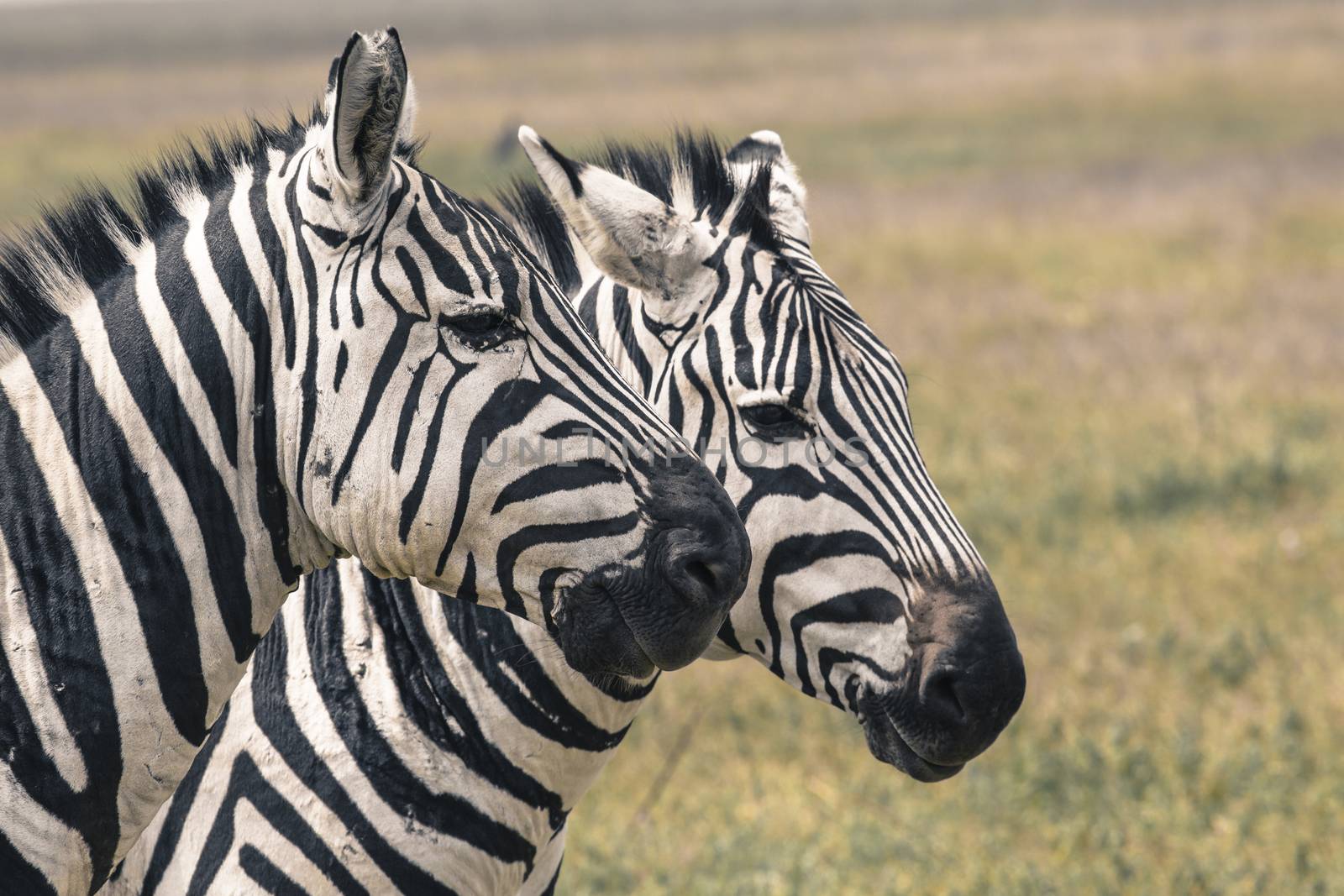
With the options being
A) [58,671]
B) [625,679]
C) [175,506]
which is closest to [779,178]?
[625,679]

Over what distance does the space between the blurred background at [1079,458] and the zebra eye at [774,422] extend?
1.03 meters

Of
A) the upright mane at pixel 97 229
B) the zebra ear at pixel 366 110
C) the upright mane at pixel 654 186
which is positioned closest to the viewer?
the zebra ear at pixel 366 110

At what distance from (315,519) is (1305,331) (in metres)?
12.1

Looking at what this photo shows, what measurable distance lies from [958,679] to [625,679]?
2.33 ft

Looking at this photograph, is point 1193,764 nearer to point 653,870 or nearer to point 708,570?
point 653,870

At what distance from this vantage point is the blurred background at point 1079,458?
540 centimetres

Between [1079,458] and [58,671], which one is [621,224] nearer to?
[58,671]

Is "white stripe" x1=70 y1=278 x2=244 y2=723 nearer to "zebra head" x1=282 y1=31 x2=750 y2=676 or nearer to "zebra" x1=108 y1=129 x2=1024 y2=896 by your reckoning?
"zebra head" x1=282 y1=31 x2=750 y2=676

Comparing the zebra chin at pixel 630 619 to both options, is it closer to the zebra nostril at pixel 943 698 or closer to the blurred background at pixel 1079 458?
the zebra nostril at pixel 943 698

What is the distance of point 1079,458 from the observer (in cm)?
980

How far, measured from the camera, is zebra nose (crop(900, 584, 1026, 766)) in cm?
284

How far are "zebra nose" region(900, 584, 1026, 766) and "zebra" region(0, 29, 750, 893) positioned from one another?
0.72 m

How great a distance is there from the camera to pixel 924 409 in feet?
37.1

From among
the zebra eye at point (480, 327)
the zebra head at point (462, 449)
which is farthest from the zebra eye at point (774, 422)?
the zebra eye at point (480, 327)
